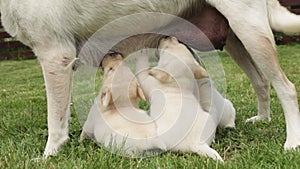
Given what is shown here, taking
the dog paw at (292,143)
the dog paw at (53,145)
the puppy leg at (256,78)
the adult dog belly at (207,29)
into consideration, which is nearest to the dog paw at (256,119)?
the puppy leg at (256,78)

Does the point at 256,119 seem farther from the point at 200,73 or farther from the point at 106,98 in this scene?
the point at 106,98

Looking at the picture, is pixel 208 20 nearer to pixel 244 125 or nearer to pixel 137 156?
pixel 244 125

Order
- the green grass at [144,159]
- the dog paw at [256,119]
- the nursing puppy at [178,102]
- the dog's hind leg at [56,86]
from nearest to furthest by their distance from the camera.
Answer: the green grass at [144,159] → the nursing puppy at [178,102] → the dog's hind leg at [56,86] → the dog paw at [256,119]

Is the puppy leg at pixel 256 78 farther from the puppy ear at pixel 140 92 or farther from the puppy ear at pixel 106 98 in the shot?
the puppy ear at pixel 106 98

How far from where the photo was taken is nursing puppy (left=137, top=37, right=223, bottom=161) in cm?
241

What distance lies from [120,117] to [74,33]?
0.63m

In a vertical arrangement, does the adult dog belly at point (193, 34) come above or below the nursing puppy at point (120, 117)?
above

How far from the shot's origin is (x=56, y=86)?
106 inches

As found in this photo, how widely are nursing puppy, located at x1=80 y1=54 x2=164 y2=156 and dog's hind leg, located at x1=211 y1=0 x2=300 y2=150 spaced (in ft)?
2.22

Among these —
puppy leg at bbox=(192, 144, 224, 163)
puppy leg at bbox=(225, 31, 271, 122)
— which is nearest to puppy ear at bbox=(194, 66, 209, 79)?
puppy leg at bbox=(192, 144, 224, 163)

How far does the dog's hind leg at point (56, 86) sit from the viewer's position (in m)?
2.68

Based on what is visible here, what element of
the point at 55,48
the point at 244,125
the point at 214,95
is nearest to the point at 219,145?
the point at 214,95

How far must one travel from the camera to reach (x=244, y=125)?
325cm

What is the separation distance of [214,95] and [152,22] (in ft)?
1.92
